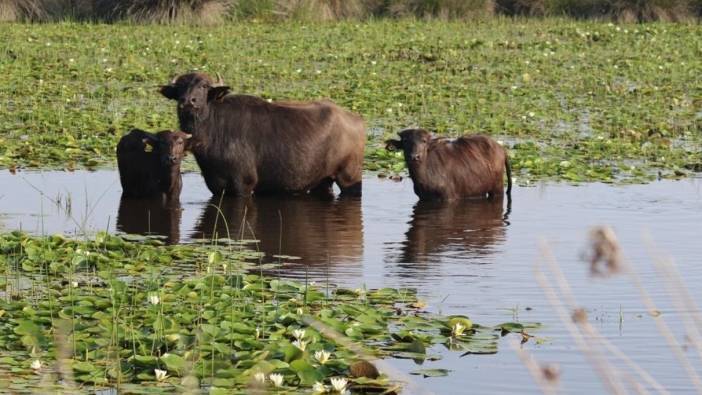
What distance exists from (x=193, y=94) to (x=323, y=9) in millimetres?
19858

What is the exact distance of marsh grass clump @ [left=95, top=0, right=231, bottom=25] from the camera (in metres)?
31.4

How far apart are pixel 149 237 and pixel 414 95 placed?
32.7 ft

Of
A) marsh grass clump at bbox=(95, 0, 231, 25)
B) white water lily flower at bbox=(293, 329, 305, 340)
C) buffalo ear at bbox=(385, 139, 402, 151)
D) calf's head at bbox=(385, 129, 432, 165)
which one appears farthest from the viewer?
marsh grass clump at bbox=(95, 0, 231, 25)

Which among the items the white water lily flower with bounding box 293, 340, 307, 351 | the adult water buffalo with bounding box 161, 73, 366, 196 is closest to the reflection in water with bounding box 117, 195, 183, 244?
the adult water buffalo with bounding box 161, 73, 366, 196

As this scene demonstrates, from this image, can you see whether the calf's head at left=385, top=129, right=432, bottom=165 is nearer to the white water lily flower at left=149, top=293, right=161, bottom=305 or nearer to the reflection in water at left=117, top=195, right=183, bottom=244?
the reflection in water at left=117, top=195, right=183, bottom=244

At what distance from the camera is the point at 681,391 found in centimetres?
707

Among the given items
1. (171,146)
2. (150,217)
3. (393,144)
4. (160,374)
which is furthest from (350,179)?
(160,374)

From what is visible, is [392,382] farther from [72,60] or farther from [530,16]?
[530,16]

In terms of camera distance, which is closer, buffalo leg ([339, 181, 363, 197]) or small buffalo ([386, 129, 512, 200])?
small buffalo ([386, 129, 512, 200])

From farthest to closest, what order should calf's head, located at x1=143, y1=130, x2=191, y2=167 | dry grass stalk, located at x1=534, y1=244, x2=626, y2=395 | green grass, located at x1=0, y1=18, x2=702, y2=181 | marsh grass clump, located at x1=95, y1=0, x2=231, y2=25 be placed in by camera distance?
marsh grass clump, located at x1=95, y1=0, x2=231, y2=25
green grass, located at x1=0, y1=18, x2=702, y2=181
calf's head, located at x1=143, y1=130, x2=191, y2=167
dry grass stalk, located at x1=534, y1=244, x2=626, y2=395

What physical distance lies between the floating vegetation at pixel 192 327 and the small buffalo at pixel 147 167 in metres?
3.27

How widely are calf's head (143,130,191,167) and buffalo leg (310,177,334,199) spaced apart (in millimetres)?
1576

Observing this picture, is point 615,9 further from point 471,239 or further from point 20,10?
point 471,239

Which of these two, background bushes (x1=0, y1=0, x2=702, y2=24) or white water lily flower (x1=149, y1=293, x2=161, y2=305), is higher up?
background bushes (x1=0, y1=0, x2=702, y2=24)
